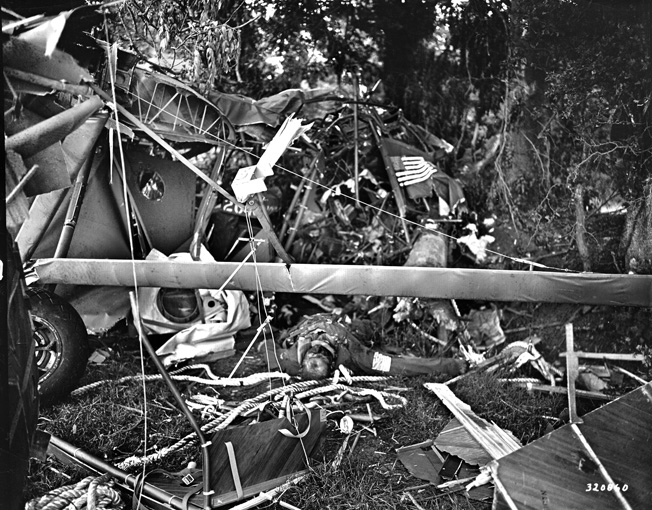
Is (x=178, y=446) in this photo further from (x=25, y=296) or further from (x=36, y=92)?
(x=36, y=92)

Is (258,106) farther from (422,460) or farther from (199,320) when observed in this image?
(422,460)

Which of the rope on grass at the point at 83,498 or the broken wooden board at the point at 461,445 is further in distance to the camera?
the broken wooden board at the point at 461,445

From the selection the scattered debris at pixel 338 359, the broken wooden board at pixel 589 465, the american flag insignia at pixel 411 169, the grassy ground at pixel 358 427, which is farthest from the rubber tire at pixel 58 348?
the american flag insignia at pixel 411 169

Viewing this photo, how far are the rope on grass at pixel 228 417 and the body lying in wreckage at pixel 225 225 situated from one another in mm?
191

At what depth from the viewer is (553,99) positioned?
4.95 metres

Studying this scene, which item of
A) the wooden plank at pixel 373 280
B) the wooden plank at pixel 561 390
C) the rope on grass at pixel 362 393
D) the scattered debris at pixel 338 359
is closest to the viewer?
the wooden plank at pixel 561 390

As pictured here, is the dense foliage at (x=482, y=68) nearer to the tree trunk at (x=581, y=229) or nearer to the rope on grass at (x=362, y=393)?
the tree trunk at (x=581, y=229)

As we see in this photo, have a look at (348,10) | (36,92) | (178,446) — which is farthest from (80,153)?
(348,10)

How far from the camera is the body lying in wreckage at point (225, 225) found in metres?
3.17

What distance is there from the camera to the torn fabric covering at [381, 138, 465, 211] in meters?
6.14

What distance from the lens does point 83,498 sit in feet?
9.73

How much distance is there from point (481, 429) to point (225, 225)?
3.29 m

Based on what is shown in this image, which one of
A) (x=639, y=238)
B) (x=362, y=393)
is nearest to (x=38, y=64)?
(x=362, y=393)

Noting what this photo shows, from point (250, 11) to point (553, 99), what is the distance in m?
2.43
